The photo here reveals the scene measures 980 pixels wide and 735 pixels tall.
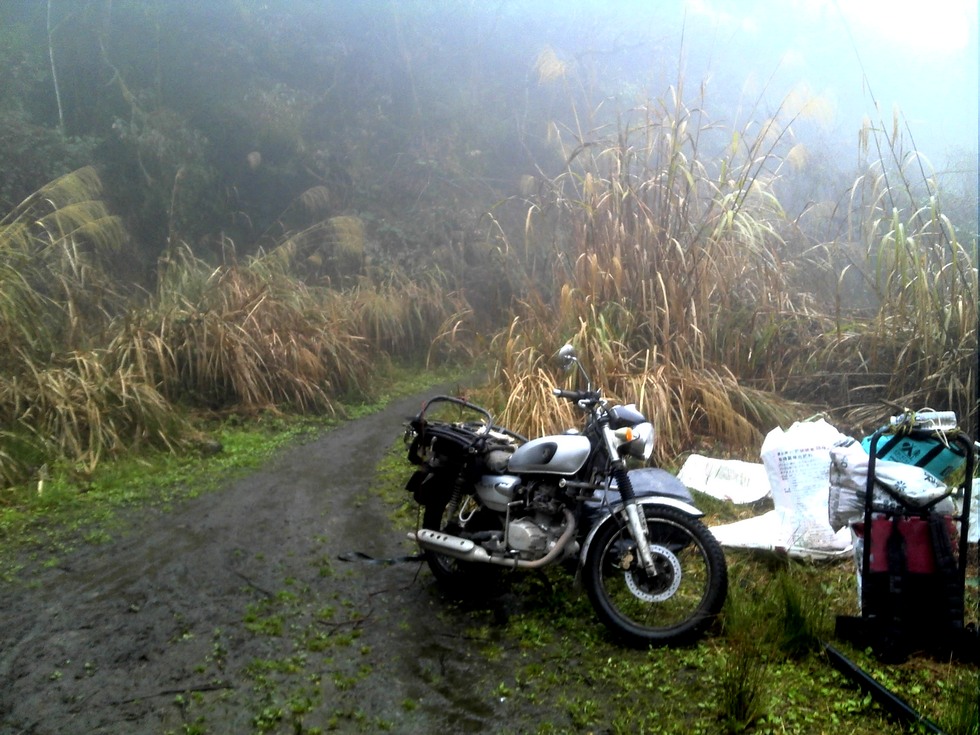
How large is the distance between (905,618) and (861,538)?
31 centimetres

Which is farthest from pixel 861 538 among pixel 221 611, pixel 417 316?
pixel 417 316

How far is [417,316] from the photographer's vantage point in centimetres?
1047

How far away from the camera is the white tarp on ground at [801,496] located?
3918 mm

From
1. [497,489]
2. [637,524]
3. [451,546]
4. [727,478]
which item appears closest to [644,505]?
[637,524]

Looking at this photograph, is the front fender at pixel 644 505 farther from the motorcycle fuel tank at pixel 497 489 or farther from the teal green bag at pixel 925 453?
the teal green bag at pixel 925 453

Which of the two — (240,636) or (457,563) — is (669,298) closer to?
(457,563)

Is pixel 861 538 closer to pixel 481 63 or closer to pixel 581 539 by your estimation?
pixel 581 539

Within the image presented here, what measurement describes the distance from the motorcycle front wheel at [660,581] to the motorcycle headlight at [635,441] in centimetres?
27

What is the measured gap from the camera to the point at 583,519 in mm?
3840

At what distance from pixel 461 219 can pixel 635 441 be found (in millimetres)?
11255

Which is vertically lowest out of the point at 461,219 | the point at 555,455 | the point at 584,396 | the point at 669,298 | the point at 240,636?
the point at 461,219

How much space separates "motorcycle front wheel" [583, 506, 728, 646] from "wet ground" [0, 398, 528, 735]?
1.67ft

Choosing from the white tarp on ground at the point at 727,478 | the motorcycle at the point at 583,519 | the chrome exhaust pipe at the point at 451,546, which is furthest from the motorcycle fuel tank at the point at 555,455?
the white tarp on ground at the point at 727,478

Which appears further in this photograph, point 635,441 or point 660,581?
point 635,441
